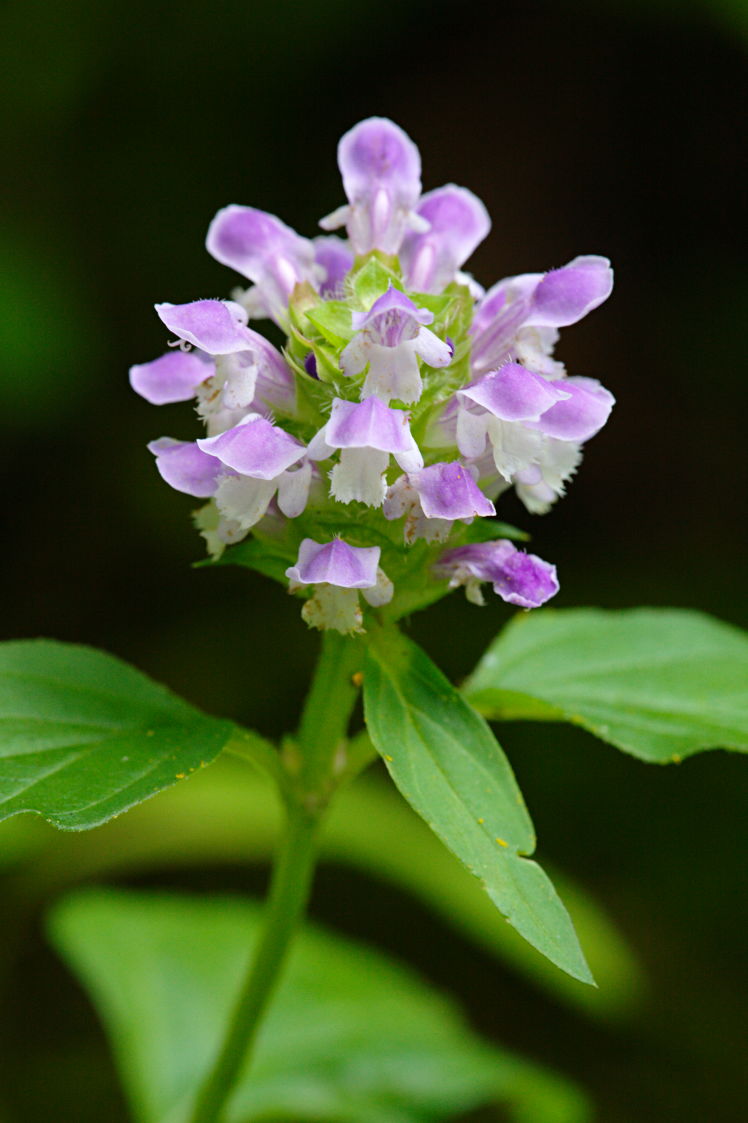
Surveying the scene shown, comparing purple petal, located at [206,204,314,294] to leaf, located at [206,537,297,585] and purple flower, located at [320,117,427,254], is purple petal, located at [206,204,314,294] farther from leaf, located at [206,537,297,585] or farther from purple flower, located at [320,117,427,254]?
leaf, located at [206,537,297,585]

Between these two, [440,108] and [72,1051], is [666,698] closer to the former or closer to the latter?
[72,1051]

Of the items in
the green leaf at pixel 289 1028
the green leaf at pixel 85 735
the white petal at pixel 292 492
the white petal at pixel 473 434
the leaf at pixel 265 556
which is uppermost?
the white petal at pixel 473 434

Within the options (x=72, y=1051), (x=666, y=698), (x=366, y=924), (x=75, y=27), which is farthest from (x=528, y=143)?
(x=72, y=1051)

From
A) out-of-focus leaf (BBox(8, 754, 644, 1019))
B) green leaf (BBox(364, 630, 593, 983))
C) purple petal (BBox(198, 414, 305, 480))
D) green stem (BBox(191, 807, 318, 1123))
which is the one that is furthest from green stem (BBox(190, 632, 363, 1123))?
out-of-focus leaf (BBox(8, 754, 644, 1019))

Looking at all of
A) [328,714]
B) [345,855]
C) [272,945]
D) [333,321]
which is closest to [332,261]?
[333,321]

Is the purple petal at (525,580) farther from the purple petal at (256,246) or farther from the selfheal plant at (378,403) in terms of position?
the purple petal at (256,246)

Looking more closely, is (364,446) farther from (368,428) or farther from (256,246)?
(256,246)

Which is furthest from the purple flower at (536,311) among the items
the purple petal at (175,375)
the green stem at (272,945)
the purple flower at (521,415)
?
the green stem at (272,945)
